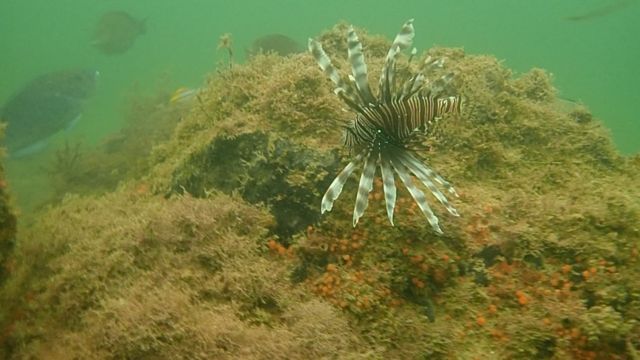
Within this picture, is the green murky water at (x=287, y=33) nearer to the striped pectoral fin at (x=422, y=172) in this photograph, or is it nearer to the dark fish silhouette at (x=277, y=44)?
the dark fish silhouette at (x=277, y=44)

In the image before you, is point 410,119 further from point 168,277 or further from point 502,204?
point 168,277

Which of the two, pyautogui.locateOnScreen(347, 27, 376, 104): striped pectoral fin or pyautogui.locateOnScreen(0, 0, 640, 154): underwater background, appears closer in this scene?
pyautogui.locateOnScreen(347, 27, 376, 104): striped pectoral fin

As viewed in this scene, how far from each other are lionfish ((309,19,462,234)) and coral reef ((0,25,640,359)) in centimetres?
48

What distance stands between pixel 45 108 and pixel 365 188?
24.4 ft

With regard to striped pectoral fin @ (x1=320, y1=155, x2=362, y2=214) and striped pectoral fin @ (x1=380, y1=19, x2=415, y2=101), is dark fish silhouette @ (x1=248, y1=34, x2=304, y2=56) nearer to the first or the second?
striped pectoral fin @ (x1=380, y1=19, x2=415, y2=101)

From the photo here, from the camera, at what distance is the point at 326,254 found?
153 inches

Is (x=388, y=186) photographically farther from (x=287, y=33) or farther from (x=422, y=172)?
(x=287, y=33)

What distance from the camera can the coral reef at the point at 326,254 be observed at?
3051 millimetres

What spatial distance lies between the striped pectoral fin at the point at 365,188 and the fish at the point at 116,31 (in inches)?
462

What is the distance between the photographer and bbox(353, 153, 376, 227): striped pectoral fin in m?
3.37

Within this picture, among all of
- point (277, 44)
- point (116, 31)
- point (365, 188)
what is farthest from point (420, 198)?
point (116, 31)

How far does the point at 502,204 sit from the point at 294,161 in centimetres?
187

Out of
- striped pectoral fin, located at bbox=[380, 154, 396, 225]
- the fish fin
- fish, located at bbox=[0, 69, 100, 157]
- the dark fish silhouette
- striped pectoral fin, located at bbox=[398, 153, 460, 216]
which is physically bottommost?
fish, located at bbox=[0, 69, 100, 157]

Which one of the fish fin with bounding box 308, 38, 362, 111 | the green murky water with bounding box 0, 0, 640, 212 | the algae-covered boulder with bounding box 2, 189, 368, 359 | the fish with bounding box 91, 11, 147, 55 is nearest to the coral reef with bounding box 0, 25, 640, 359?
the algae-covered boulder with bounding box 2, 189, 368, 359
